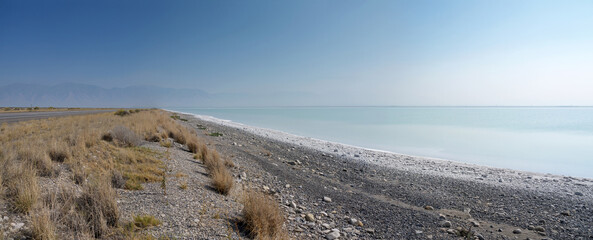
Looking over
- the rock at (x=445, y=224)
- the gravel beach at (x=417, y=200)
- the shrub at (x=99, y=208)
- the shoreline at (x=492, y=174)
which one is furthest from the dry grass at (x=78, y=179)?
the shoreline at (x=492, y=174)

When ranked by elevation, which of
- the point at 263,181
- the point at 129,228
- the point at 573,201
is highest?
the point at 129,228

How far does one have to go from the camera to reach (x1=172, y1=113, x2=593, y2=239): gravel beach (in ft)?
17.9

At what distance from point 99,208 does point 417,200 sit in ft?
24.8

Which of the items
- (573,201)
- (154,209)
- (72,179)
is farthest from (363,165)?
(72,179)

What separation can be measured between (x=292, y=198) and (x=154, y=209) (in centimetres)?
345

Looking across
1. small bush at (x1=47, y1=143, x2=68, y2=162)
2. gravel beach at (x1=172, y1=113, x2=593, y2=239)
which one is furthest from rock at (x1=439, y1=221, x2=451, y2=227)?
small bush at (x1=47, y1=143, x2=68, y2=162)

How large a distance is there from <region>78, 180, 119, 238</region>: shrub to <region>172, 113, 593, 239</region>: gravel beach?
9.38ft

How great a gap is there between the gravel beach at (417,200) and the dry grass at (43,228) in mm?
3356

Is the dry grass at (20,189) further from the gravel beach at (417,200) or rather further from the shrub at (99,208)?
the gravel beach at (417,200)

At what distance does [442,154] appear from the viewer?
17.1 metres

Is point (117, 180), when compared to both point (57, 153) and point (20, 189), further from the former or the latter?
point (57, 153)

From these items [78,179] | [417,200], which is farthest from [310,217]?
[78,179]

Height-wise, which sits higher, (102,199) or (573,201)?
(102,199)

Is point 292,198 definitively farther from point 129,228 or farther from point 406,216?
point 129,228
